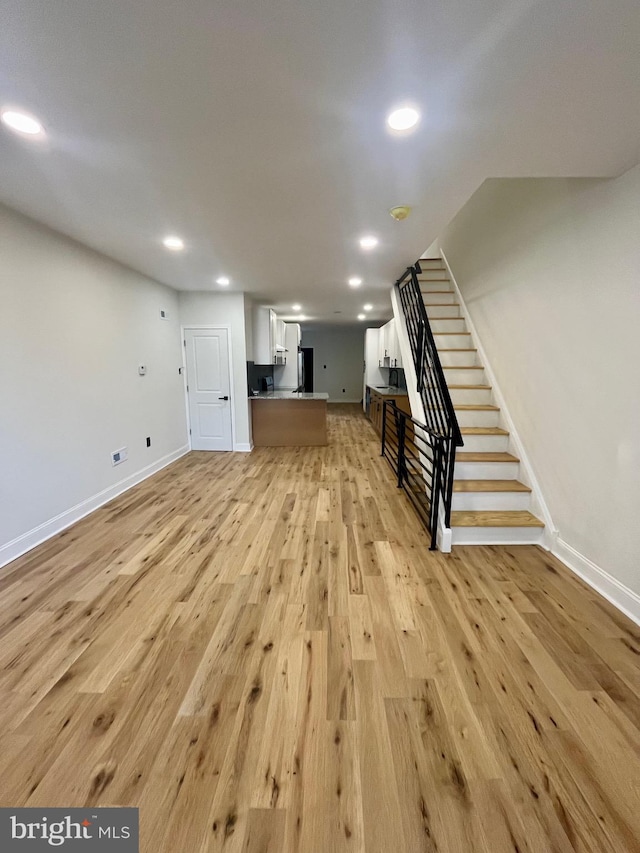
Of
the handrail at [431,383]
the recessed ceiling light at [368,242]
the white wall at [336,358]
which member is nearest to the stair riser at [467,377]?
the handrail at [431,383]

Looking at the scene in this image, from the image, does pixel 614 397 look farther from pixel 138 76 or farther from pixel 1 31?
pixel 1 31

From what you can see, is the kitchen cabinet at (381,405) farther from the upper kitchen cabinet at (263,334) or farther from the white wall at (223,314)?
the white wall at (223,314)

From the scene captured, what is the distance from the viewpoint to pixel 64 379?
120 inches

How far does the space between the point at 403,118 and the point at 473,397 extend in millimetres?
2732

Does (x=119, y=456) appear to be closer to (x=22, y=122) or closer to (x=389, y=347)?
(x=22, y=122)

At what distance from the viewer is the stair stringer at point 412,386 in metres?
2.63

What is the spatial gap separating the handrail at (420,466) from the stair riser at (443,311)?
1.43m

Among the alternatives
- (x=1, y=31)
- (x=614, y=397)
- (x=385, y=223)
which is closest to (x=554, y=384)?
(x=614, y=397)

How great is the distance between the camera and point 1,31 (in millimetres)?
1151

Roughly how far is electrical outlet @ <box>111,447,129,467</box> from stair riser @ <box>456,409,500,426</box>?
383cm

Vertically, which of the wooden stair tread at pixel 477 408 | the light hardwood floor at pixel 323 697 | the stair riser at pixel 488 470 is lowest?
the light hardwood floor at pixel 323 697

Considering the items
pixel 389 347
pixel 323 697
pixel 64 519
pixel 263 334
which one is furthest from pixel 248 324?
pixel 323 697

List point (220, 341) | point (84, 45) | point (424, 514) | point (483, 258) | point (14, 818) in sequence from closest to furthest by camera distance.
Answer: point (14, 818) → point (84, 45) → point (424, 514) → point (483, 258) → point (220, 341)

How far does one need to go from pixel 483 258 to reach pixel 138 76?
3628 mm
